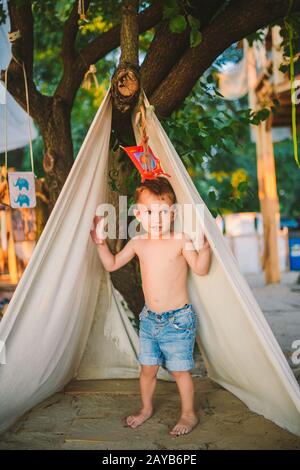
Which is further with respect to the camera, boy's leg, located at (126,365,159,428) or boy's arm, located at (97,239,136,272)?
boy's arm, located at (97,239,136,272)

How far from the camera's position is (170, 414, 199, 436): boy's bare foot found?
2.35 metres

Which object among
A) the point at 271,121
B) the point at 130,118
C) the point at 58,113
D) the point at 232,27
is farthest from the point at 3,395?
the point at 271,121

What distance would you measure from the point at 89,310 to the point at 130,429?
32.7 inches

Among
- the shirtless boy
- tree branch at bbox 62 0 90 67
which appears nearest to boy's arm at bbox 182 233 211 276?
the shirtless boy

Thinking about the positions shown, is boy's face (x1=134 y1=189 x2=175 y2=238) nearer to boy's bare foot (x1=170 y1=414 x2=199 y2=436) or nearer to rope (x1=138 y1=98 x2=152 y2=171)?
rope (x1=138 y1=98 x2=152 y2=171)

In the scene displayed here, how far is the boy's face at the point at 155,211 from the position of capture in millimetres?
2584

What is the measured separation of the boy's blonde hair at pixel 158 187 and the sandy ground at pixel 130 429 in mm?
1195

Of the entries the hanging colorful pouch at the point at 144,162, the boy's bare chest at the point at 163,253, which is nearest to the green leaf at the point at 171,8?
the hanging colorful pouch at the point at 144,162

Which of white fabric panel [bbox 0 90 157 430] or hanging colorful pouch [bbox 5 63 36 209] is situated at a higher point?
hanging colorful pouch [bbox 5 63 36 209]

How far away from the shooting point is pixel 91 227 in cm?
272

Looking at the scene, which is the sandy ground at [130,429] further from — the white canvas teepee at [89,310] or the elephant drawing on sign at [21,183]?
the elephant drawing on sign at [21,183]

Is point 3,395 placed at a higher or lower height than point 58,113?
lower
